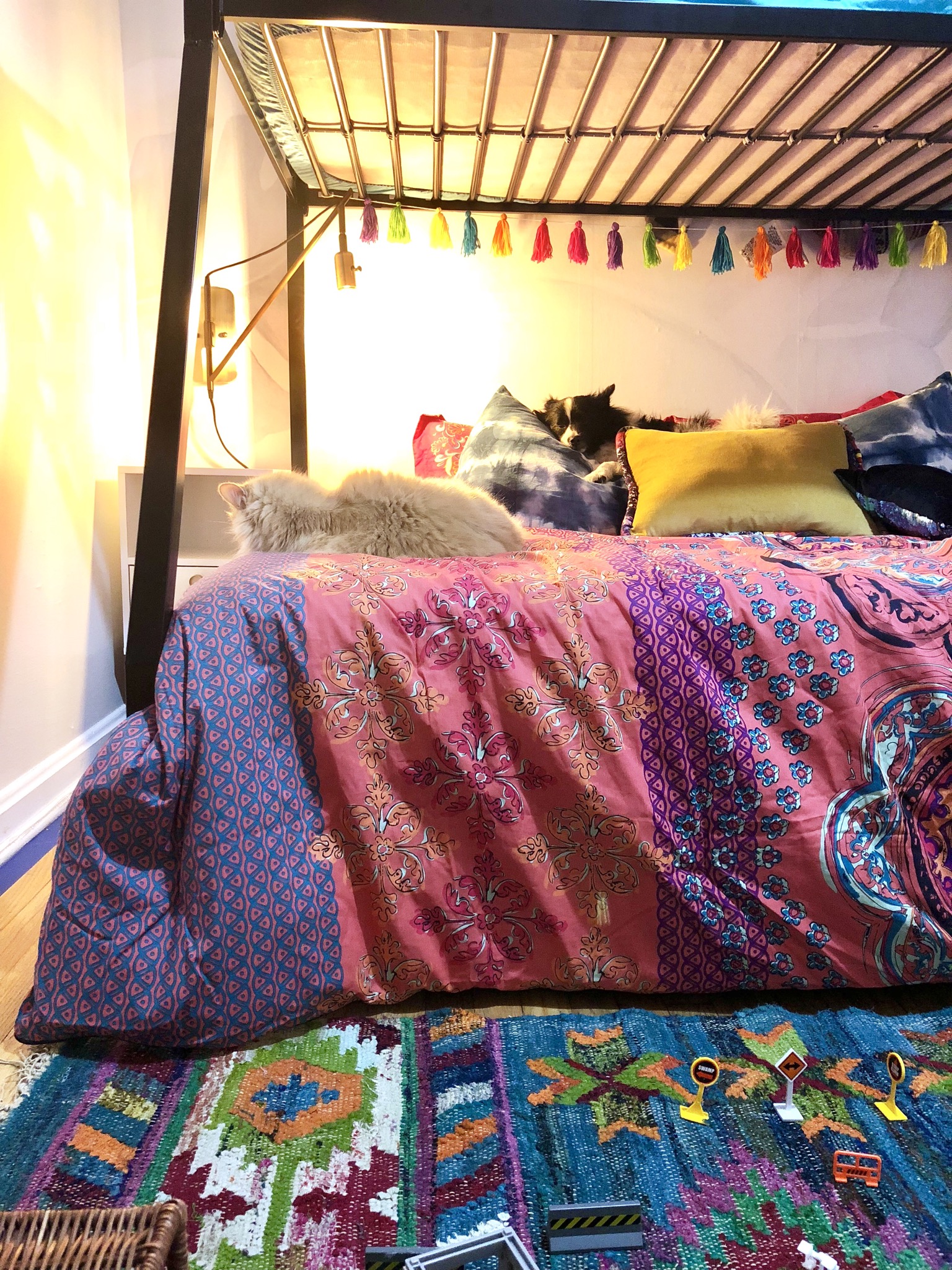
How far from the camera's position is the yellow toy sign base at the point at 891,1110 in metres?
0.91

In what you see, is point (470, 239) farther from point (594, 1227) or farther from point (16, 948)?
point (594, 1227)

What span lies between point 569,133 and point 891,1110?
84.6 inches

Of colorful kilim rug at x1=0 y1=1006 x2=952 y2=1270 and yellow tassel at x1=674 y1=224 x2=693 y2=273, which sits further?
yellow tassel at x1=674 y1=224 x2=693 y2=273

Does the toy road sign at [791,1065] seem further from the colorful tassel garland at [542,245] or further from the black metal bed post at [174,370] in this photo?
the colorful tassel garland at [542,245]

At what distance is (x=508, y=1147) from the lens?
2.85 feet

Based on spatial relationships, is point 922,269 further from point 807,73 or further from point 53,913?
point 53,913

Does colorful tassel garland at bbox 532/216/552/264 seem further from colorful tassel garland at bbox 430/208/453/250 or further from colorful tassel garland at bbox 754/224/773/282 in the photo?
colorful tassel garland at bbox 754/224/773/282

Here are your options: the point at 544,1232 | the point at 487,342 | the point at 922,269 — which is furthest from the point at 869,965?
the point at 922,269

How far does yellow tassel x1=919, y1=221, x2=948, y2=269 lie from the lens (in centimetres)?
249

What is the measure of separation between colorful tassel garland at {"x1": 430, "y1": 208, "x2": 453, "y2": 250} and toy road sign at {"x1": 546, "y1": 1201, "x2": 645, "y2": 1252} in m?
2.37

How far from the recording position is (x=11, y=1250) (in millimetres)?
601

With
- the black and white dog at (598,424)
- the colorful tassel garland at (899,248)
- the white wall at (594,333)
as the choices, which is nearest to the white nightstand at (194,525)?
the white wall at (594,333)

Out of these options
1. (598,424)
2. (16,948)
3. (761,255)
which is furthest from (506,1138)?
(761,255)

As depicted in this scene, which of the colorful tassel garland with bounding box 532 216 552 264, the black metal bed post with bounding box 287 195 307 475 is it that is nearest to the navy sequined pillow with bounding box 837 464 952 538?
the colorful tassel garland with bounding box 532 216 552 264
